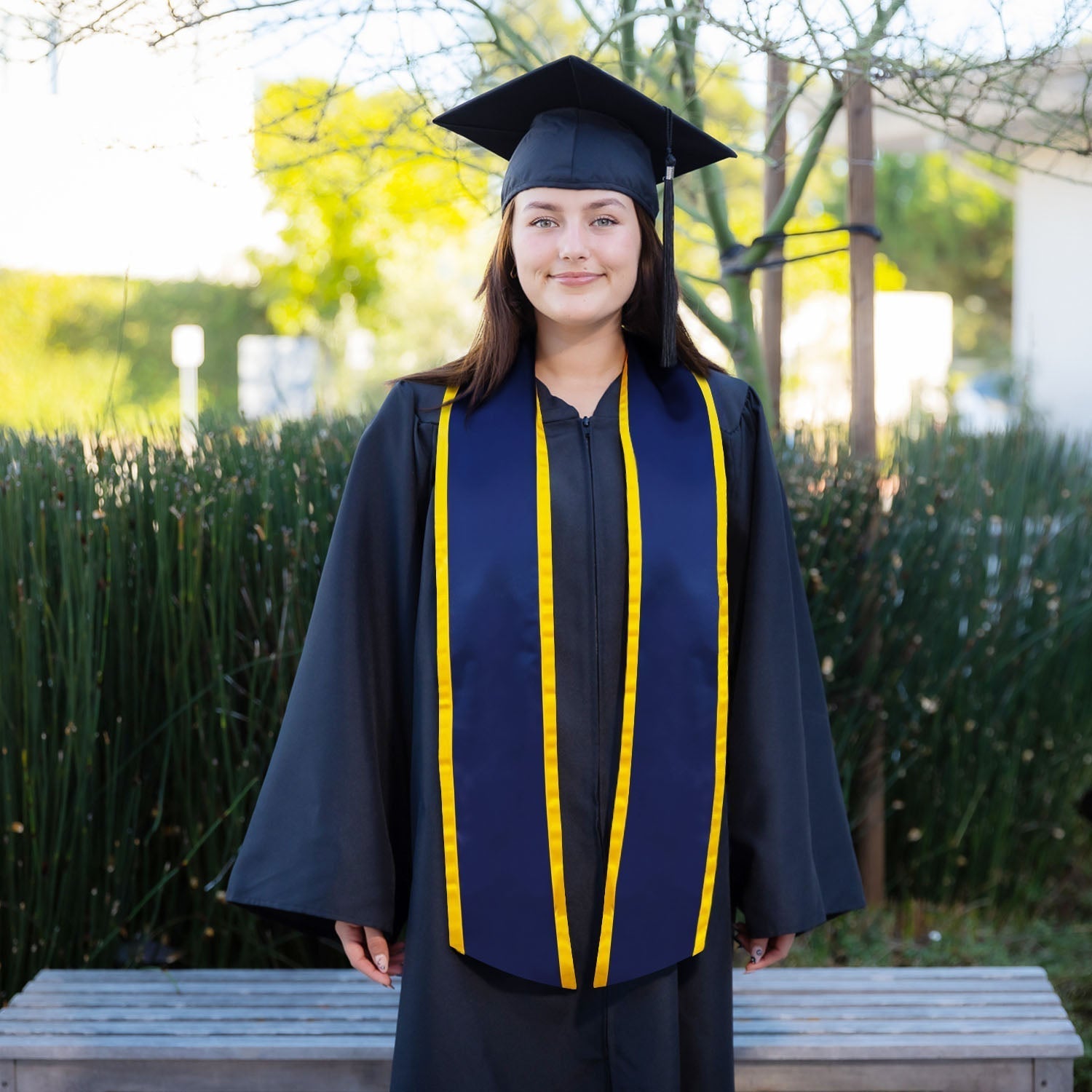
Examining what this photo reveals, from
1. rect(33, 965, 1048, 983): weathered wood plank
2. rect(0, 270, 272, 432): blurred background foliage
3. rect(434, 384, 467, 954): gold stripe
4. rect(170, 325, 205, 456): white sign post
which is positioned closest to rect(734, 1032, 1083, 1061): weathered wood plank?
rect(33, 965, 1048, 983): weathered wood plank

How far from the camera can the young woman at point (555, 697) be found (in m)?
1.56

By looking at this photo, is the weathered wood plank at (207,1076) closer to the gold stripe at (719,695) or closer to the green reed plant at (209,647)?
the green reed plant at (209,647)

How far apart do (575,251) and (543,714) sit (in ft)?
1.96

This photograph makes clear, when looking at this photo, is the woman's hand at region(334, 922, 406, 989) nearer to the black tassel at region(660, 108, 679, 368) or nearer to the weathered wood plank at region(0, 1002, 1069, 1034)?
the weathered wood plank at region(0, 1002, 1069, 1034)

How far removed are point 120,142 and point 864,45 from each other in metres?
1.59

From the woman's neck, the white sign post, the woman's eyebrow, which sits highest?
the white sign post

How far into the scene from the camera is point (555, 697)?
5.10 feet

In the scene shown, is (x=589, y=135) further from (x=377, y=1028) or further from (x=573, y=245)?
(x=377, y=1028)

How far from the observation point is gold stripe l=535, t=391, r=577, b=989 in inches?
60.7

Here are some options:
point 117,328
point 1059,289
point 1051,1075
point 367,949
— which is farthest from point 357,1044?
point 117,328

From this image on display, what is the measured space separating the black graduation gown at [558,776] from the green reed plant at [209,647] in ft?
2.84

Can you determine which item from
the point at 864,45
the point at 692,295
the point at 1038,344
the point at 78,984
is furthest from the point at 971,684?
the point at 1038,344

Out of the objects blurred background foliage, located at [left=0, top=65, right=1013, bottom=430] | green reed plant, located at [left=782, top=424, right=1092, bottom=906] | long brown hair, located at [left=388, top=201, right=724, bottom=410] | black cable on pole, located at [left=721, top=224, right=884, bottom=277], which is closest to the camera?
long brown hair, located at [left=388, top=201, right=724, bottom=410]

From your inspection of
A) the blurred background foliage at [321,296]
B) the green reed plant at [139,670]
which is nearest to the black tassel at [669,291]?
the green reed plant at [139,670]
